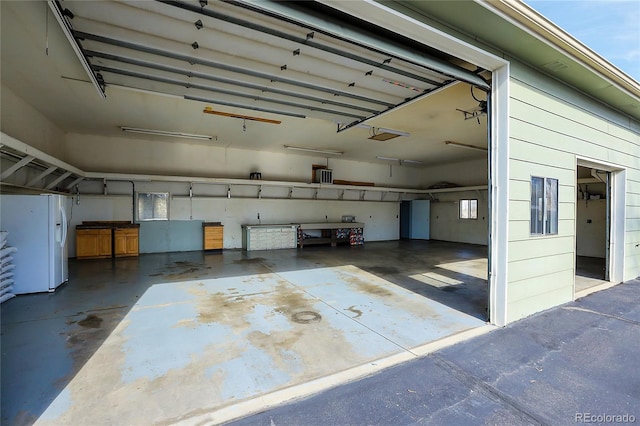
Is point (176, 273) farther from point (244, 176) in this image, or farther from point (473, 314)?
point (473, 314)

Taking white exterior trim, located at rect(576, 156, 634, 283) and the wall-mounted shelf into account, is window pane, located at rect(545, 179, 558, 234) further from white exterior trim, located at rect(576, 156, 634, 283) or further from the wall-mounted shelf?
the wall-mounted shelf

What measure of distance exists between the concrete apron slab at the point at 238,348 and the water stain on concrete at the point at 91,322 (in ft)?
0.83

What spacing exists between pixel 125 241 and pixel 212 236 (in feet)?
7.37

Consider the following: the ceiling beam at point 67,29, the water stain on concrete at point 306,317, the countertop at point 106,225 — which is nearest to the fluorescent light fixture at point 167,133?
the countertop at point 106,225

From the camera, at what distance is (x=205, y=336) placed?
114 inches

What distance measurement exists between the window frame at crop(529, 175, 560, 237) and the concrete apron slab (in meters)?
1.48

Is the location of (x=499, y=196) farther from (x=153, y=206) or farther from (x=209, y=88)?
(x=153, y=206)

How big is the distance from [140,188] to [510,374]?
367 inches

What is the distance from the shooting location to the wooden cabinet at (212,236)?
8641 millimetres

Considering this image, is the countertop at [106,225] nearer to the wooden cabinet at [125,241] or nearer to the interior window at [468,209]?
the wooden cabinet at [125,241]

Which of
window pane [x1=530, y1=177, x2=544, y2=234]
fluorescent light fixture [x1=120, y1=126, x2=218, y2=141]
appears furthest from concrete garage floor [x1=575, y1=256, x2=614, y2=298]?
fluorescent light fixture [x1=120, y1=126, x2=218, y2=141]

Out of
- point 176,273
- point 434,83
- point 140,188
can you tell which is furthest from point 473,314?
point 140,188

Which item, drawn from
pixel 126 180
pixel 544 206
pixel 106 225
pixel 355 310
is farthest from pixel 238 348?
pixel 126 180

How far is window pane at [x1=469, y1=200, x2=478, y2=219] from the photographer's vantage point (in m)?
11.2
